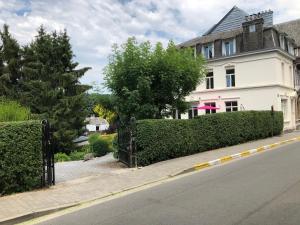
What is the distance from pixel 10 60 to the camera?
3431 cm

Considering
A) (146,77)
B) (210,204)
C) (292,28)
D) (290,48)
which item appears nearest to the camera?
(210,204)

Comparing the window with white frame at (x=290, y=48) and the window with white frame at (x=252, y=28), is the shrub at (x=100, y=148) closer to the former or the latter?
the window with white frame at (x=252, y=28)

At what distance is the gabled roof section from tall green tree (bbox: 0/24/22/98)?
72.3ft

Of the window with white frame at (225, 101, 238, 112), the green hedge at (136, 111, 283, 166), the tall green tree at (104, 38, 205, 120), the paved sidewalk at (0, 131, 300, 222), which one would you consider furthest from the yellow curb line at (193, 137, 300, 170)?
the window with white frame at (225, 101, 238, 112)

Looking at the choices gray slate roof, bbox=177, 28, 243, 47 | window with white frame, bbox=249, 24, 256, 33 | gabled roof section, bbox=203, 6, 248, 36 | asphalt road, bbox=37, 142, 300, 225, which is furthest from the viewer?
gabled roof section, bbox=203, 6, 248, 36

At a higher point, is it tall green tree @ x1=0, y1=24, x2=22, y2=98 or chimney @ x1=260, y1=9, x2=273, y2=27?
chimney @ x1=260, y1=9, x2=273, y2=27

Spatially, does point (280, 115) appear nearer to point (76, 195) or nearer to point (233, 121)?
point (233, 121)

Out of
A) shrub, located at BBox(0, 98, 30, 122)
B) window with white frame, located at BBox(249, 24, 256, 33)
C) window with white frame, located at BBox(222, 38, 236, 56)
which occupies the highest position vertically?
window with white frame, located at BBox(249, 24, 256, 33)

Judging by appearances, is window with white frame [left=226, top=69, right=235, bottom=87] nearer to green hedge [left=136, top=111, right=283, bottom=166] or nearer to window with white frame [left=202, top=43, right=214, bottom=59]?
window with white frame [left=202, top=43, right=214, bottom=59]

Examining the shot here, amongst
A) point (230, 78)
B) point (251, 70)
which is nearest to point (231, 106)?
point (230, 78)

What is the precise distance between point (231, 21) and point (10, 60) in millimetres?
23917

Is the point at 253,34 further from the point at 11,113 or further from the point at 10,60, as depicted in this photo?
the point at 11,113

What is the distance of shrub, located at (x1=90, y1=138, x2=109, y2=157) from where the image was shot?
2186 cm

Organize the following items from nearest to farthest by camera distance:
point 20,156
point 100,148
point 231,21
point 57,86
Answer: point 20,156 < point 100,148 < point 57,86 < point 231,21
